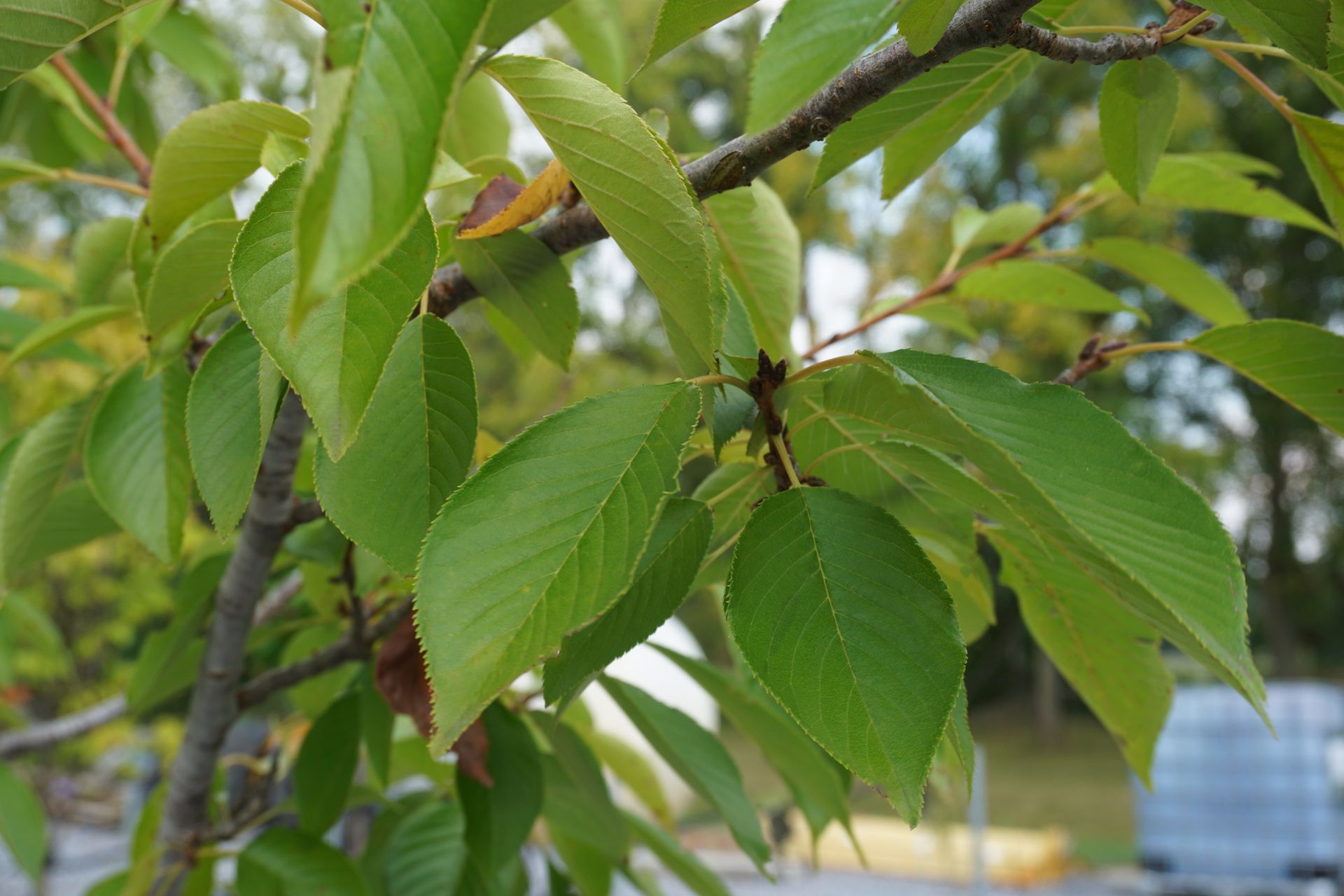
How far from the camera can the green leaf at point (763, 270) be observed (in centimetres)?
51

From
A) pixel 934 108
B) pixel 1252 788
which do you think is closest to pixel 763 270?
pixel 934 108

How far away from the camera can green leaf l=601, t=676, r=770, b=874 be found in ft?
1.90

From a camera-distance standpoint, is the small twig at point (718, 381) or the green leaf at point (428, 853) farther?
the green leaf at point (428, 853)

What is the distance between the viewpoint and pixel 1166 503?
0.28 metres

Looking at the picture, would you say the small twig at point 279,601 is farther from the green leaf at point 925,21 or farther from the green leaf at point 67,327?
the green leaf at point 925,21

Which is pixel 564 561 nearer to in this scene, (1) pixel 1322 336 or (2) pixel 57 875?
(1) pixel 1322 336

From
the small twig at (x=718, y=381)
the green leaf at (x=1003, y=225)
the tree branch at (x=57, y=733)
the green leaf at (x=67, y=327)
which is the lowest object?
the tree branch at (x=57, y=733)

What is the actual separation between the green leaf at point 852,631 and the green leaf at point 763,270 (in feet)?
0.69

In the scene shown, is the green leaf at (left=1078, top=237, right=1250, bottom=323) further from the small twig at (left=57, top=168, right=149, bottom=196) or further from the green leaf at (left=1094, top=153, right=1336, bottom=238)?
the small twig at (left=57, top=168, right=149, bottom=196)

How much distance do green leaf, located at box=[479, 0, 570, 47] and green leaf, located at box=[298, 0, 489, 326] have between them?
0.18 ft

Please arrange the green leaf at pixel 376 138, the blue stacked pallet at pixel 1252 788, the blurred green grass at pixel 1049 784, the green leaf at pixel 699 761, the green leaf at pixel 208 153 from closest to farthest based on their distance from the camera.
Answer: the green leaf at pixel 376 138 < the green leaf at pixel 208 153 < the green leaf at pixel 699 761 < the blue stacked pallet at pixel 1252 788 < the blurred green grass at pixel 1049 784

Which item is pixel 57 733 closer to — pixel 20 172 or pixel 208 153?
pixel 20 172

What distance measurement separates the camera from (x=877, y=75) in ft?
1.02

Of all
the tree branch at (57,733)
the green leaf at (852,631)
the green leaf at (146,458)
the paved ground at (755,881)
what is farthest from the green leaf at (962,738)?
the paved ground at (755,881)
